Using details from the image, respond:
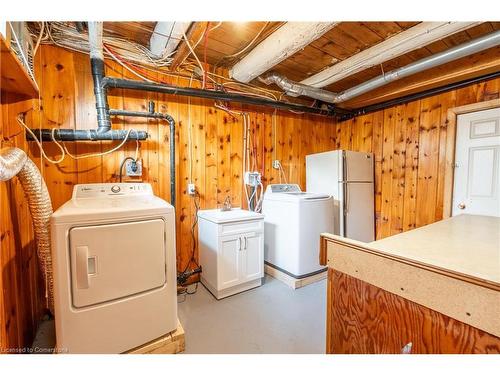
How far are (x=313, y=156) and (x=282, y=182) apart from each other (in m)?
0.59

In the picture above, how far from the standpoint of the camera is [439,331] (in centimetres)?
83

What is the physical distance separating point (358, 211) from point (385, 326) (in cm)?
230

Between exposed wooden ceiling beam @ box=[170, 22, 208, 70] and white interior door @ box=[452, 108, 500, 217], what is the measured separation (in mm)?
2929

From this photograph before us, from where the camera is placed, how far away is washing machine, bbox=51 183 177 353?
48.6 inches

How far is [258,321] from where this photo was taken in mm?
1861

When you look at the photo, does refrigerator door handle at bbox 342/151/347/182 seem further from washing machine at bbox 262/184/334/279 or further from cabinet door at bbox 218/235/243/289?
cabinet door at bbox 218/235/243/289

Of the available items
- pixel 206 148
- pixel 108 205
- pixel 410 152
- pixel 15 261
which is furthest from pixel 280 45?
pixel 15 261

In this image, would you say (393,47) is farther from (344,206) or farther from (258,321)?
(258,321)

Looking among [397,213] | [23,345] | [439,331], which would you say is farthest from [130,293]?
[397,213]

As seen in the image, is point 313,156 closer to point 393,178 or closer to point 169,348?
point 393,178

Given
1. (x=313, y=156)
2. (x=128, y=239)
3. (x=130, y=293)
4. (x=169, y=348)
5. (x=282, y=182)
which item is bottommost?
(x=169, y=348)

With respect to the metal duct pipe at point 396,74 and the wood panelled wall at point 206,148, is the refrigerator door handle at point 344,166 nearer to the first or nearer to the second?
the wood panelled wall at point 206,148

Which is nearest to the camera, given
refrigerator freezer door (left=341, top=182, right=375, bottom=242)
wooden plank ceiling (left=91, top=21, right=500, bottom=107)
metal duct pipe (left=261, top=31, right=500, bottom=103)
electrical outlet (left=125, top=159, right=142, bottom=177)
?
metal duct pipe (left=261, top=31, right=500, bottom=103)

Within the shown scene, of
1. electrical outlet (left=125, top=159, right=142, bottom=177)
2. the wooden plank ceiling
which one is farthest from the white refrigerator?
electrical outlet (left=125, top=159, right=142, bottom=177)
